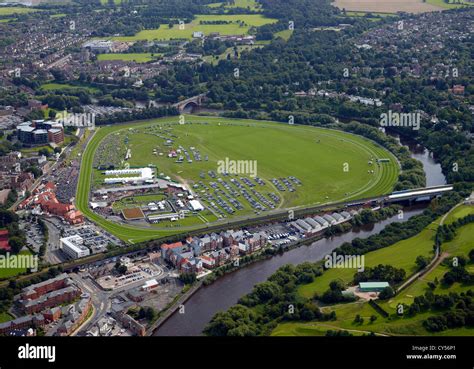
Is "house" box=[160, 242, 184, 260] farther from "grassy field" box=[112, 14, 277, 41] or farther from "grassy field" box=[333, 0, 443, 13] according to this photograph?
"grassy field" box=[333, 0, 443, 13]

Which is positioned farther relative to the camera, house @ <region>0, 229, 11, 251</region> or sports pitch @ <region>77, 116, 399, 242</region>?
sports pitch @ <region>77, 116, 399, 242</region>

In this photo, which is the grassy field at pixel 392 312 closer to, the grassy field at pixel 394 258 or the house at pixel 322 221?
the grassy field at pixel 394 258

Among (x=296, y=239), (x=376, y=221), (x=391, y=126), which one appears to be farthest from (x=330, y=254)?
(x=391, y=126)

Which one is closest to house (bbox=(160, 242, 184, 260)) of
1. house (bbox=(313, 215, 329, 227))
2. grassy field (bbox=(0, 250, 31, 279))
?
grassy field (bbox=(0, 250, 31, 279))

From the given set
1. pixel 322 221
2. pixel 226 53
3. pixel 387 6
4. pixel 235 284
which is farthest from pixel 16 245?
pixel 387 6

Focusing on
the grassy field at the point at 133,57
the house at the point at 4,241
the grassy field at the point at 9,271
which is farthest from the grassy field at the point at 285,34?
the grassy field at the point at 9,271

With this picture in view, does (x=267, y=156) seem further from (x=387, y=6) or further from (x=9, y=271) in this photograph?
(x=387, y=6)
